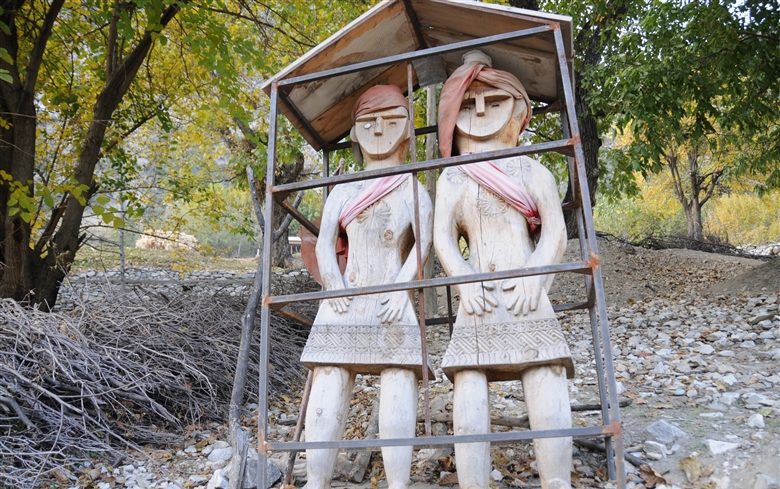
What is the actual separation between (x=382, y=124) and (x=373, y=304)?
39.0 inches

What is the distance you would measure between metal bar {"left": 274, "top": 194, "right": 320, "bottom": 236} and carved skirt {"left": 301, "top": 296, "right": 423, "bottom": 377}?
53 centimetres

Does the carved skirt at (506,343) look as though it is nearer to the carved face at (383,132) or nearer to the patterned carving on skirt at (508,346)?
the patterned carving on skirt at (508,346)

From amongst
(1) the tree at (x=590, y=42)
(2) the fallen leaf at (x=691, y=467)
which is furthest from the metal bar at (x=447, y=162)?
(1) the tree at (x=590, y=42)

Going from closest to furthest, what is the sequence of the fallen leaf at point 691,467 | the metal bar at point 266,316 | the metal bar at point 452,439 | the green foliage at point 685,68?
the metal bar at point 452,439, the metal bar at point 266,316, the fallen leaf at point 691,467, the green foliage at point 685,68

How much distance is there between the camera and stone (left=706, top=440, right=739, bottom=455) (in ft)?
9.46

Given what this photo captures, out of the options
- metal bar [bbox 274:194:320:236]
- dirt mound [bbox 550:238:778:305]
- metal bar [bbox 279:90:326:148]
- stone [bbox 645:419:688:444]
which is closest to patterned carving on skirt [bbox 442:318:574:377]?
stone [bbox 645:419:688:444]

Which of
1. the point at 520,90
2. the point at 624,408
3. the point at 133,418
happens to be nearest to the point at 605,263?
the point at 624,408

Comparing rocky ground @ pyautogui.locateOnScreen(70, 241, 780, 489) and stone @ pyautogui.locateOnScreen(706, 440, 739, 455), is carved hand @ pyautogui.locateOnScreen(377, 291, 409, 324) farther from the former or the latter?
stone @ pyautogui.locateOnScreen(706, 440, 739, 455)

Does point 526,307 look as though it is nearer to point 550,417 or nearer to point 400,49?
point 550,417

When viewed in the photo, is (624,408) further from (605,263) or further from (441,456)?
(605,263)

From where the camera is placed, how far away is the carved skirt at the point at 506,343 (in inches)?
97.9

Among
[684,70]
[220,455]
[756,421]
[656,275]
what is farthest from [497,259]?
[656,275]

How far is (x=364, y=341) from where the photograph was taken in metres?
2.72

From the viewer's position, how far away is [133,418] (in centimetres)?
370
